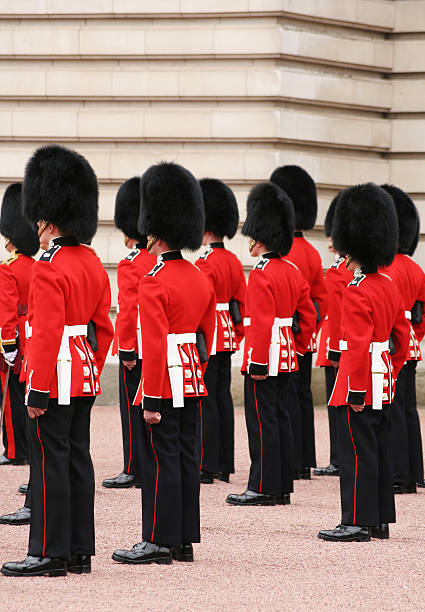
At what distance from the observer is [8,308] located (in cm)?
712

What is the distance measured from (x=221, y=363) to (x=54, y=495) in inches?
107

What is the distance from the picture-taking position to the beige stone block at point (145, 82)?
35.0ft

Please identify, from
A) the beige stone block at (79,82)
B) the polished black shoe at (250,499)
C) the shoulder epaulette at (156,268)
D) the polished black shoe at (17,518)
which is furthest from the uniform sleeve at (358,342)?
the beige stone block at (79,82)

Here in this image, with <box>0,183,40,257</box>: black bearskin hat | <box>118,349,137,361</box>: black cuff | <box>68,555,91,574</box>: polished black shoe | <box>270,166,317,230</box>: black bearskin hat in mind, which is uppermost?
<box>270,166,317,230</box>: black bearskin hat

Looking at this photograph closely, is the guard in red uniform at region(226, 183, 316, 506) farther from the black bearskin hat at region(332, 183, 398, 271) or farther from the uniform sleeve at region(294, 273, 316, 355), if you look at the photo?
the black bearskin hat at region(332, 183, 398, 271)

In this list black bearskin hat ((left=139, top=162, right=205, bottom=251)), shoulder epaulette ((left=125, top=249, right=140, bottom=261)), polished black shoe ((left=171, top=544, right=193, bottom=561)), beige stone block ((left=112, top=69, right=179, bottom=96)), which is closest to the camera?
polished black shoe ((left=171, top=544, right=193, bottom=561))

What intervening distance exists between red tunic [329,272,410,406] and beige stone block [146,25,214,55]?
5.55 m

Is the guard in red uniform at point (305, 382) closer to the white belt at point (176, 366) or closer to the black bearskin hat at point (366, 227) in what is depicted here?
the black bearskin hat at point (366, 227)

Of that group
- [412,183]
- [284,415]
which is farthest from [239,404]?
[284,415]

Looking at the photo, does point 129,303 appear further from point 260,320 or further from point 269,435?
point 269,435

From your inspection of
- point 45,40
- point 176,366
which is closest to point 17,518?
point 176,366

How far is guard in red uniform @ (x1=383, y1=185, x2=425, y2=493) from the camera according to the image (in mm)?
6824

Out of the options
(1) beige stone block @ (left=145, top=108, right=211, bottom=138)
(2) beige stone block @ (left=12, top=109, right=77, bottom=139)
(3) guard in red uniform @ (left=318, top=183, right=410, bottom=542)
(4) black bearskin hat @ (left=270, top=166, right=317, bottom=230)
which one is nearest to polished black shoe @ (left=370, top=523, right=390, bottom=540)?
(3) guard in red uniform @ (left=318, top=183, right=410, bottom=542)

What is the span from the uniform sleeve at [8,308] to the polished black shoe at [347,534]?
2.49 metres
